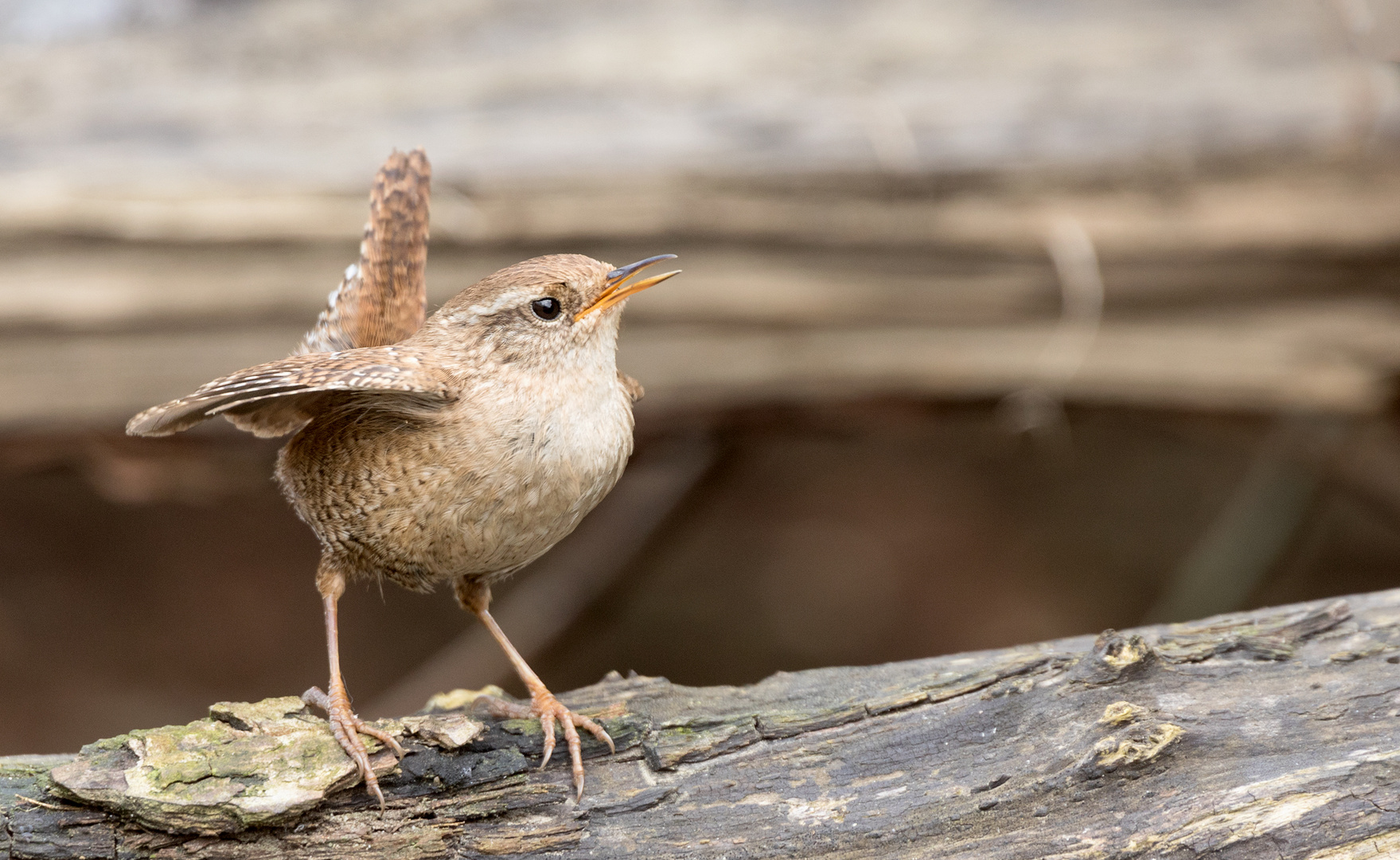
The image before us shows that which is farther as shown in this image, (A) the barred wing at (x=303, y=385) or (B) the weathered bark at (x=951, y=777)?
(A) the barred wing at (x=303, y=385)

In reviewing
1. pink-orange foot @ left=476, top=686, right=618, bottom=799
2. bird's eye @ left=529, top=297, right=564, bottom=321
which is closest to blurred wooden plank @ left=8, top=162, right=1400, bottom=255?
bird's eye @ left=529, top=297, right=564, bottom=321

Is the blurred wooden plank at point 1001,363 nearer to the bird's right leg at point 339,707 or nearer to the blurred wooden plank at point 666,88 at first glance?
the blurred wooden plank at point 666,88

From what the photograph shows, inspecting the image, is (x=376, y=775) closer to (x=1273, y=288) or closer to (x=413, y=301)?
(x=413, y=301)

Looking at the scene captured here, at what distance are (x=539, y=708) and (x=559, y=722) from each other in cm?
6

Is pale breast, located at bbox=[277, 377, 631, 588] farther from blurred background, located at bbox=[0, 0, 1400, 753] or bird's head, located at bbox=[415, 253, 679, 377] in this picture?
blurred background, located at bbox=[0, 0, 1400, 753]

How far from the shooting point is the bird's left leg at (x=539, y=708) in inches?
96.0

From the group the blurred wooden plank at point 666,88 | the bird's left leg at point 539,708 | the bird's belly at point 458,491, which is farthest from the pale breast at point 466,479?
the blurred wooden plank at point 666,88

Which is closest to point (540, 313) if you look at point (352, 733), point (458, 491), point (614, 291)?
point (614, 291)

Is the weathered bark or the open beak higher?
the open beak

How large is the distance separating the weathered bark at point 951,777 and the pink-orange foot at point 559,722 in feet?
0.10

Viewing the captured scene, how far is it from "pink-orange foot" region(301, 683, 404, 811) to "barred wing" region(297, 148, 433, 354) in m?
0.95

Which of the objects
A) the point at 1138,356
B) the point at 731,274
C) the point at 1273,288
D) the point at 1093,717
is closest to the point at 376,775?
the point at 1093,717

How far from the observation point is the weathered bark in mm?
2225

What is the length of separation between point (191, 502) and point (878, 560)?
305 cm
